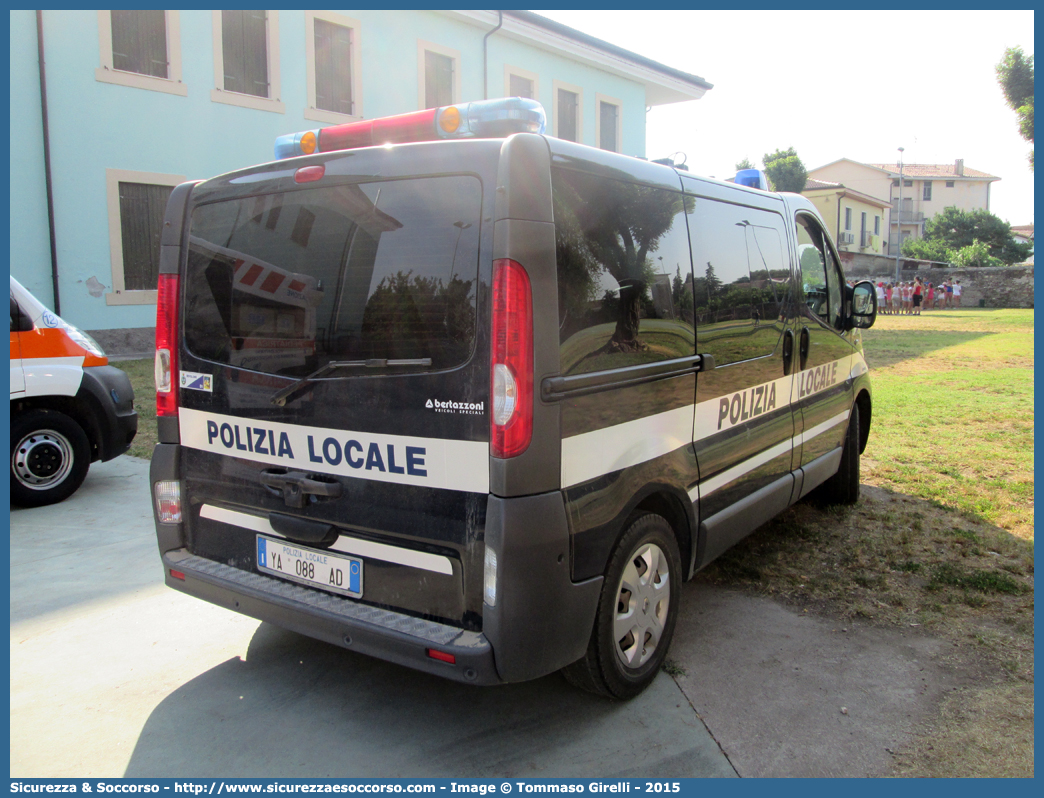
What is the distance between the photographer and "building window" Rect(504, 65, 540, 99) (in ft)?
62.7

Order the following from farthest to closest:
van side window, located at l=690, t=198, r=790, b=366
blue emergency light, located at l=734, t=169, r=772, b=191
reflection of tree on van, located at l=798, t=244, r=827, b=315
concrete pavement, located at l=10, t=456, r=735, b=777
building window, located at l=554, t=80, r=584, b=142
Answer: building window, located at l=554, t=80, r=584, b=142 < reflection of tree on van, located at l=798, t=244, r=827, b=315 < blue emergency light, located at l=734, t=169, r=772, b=191 < van side window, located at l=690, t=198, r=790, b=366 < concrete pavement, located at l=10, t=456, r=735, b=777

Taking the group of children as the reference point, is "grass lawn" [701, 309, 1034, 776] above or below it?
below

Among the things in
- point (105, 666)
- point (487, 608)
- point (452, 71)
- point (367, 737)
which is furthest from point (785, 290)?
point (452, 71)

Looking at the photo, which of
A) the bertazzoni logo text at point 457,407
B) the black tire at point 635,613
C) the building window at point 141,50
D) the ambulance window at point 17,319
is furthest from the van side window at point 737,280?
the building window at point 141,50

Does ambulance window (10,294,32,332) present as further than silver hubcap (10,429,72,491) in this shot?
No

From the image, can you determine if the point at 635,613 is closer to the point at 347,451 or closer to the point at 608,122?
the point at 347,451

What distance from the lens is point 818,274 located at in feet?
16.0

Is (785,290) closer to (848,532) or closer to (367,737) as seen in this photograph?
(848,532)

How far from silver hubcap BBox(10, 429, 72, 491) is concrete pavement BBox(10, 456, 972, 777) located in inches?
74.5

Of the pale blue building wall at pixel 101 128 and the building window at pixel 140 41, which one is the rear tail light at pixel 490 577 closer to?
the pale blue building wall at pixel 101 128

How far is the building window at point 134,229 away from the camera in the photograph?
13.8 m

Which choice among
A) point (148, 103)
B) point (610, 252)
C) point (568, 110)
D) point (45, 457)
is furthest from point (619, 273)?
point (568, 110)

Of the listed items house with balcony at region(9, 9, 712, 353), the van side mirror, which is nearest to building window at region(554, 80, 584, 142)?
house with balcony at region(9, 9, 712, 353)

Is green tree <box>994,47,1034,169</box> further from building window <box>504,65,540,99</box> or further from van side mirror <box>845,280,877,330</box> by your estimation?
van side mirror <box>845,280,877,330</box>
